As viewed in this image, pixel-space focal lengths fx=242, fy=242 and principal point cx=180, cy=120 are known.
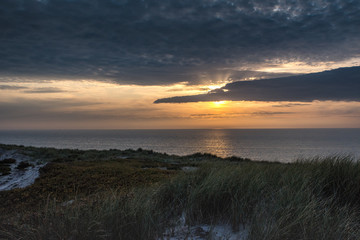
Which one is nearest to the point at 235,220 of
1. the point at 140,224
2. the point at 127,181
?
the point at 140,224

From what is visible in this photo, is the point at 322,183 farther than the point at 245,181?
Yes

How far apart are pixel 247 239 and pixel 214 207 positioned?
131cm

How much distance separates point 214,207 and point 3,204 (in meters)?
7.67

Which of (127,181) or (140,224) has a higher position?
(140,224)

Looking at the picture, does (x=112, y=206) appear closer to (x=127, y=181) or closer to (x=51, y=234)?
(x=51, y=234)

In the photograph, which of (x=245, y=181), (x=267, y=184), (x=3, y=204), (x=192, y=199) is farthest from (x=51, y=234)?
(x=3, y=204)

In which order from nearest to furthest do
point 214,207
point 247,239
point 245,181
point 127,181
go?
1. point 247,239
2. point 214,207
3. point 245,181
4. point 127,181

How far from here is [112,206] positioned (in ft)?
14.8

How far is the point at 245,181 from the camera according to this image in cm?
586

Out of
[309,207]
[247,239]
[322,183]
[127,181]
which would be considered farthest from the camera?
[127,181]

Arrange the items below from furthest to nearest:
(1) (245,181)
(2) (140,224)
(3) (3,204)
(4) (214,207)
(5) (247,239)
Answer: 1. (3) (3,204)
2. (1) (245,181)
3. (4) (214,207)
4. (2) (140,224)
5. (5) (247,239)

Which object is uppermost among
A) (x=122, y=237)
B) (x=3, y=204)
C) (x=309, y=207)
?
(x=309, y=207)

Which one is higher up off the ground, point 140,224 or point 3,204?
point 140,224

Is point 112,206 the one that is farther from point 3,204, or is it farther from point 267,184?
point 3,204
